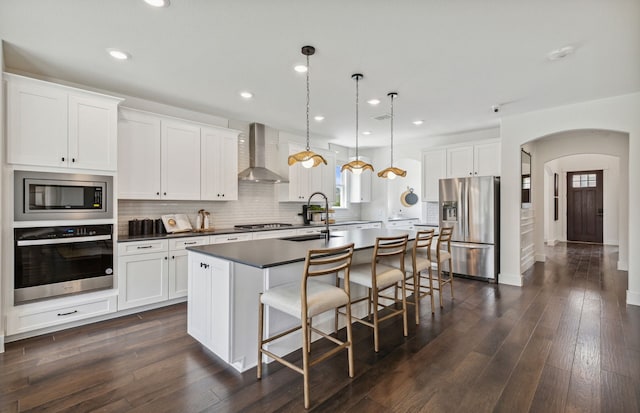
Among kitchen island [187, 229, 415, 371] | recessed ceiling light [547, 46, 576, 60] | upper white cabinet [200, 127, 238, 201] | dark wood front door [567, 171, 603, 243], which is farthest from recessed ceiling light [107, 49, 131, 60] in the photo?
dark wood front door [567, 171, 603, 243]

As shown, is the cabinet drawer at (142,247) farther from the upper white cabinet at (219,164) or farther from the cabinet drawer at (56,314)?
the upper white cabinet at (219,164)

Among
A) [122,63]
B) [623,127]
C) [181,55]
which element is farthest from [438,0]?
[623,127]

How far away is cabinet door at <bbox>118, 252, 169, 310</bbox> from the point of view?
11.3 ft

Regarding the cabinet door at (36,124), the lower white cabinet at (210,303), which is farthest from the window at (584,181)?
the cabinet door at (36,124)

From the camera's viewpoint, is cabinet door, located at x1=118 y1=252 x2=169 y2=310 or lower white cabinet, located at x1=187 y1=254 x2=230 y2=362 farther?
cabinet door, located at x1=118 y1=252 x2=169 y2=310

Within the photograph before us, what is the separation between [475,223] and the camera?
16.9ft

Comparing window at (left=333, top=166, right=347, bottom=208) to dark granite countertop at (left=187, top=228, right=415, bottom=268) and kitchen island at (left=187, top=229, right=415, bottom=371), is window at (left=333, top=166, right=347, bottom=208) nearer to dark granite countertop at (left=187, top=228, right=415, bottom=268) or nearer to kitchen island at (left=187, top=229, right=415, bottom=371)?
dark granite countertop at (left=187, top=228, right=415, bottom=268)

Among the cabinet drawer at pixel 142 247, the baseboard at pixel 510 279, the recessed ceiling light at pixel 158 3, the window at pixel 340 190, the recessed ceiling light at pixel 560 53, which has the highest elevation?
the recessed ceiling light at pixel 560 53

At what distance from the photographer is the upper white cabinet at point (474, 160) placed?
5.38 m

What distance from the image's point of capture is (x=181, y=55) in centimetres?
291

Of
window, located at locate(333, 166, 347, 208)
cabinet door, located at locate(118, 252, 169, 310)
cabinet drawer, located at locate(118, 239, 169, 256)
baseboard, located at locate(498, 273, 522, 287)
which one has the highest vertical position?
window, located at locate(333, 166, 347, 208)

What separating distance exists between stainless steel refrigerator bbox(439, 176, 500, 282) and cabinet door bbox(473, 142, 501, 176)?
23cm

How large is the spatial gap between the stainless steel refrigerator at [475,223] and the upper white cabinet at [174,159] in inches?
146

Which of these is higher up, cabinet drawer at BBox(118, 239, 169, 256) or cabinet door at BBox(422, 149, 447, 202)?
cabinet door at BBox(422, 149, 447, 202)
